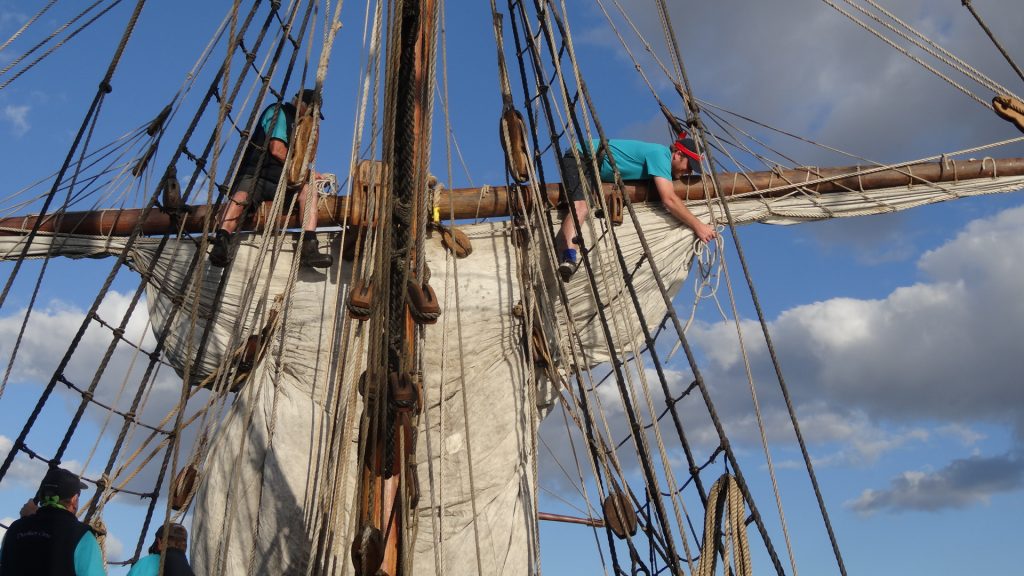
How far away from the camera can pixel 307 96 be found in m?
7.94

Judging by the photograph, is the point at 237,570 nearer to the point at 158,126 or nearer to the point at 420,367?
the point at 420,367

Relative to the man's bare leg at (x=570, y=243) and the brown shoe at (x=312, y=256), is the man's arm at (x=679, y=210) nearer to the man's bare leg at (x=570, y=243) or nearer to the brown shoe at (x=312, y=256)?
the man's bare leg at (x=570, y=243)

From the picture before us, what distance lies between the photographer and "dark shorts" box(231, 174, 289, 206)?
7.73 m

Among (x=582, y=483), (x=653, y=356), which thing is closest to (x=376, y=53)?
(x=653, y=356)

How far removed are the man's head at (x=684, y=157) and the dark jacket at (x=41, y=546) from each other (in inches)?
222

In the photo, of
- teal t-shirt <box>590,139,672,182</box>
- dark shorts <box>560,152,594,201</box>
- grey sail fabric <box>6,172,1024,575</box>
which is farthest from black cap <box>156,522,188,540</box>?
teal t-shirt <box>590,139,672,182</box>

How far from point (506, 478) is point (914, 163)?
4299 millimetres

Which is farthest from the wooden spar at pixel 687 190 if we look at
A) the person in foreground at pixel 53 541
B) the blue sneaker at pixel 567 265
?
the person in foreground at pixel 53 541

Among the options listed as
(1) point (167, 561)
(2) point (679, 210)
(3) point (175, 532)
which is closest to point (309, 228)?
(2) point (679, 210)

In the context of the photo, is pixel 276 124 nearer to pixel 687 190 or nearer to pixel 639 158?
pixel 639 158

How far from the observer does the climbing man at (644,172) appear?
26.0ft

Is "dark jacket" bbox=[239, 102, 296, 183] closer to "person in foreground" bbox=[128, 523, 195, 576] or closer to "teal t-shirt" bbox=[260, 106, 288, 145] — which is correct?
"teal t-shirt" bbox=[260, 106, 288, 145]

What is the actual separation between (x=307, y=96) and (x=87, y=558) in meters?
4.56

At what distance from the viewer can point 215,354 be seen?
26.0 ft
